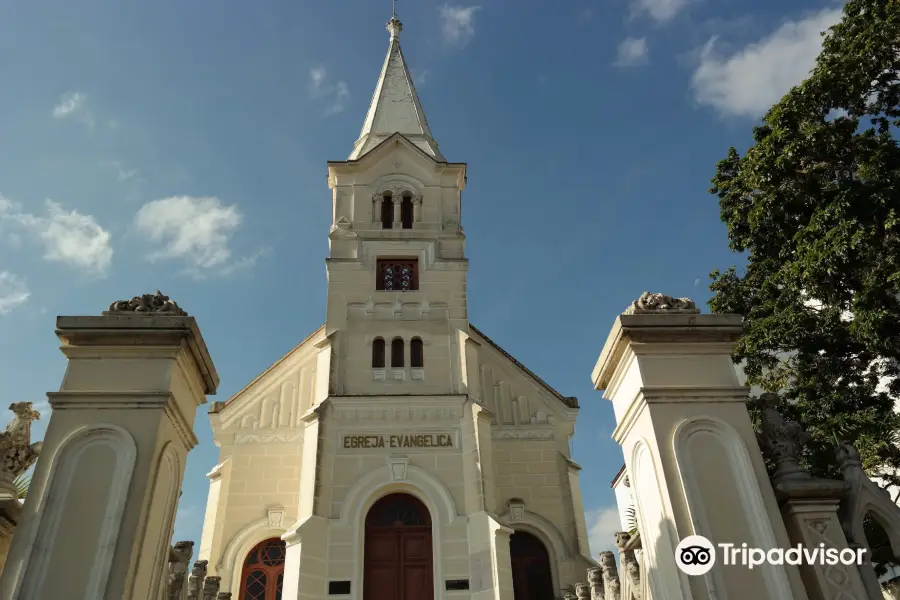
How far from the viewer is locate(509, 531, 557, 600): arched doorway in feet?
60.7

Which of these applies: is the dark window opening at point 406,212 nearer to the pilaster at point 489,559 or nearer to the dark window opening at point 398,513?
the dark window opening at point 398,513

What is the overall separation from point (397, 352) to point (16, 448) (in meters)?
13.8

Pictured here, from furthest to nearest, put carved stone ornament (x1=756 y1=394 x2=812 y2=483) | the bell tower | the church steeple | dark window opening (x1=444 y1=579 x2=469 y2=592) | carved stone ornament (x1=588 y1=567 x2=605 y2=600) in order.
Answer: the church steeple < the bell tower < dark window opening (x1=444 y1=579 x2=469 y2=592) < carved stone ornament (x1=588 y1=567 x2=605 y2=600) < carved stone ornament (x1=756 y1=394 x2=812 y2=483)

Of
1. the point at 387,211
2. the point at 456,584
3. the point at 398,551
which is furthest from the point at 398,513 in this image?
the point at 387,211

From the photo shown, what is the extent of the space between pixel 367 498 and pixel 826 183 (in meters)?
14.1

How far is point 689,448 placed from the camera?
6887 mm

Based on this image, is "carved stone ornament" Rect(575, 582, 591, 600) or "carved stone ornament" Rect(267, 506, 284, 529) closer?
"carved stone ornament" Rect(575, 582, 591, 600)

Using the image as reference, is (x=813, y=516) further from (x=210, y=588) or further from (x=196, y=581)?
(x=210, y=588)

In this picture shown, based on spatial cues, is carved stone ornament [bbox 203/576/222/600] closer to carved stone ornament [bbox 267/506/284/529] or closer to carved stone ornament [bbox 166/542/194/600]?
carved stone ornament [bbox 166/542/194/600]

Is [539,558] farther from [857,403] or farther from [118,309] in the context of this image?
[118,309]

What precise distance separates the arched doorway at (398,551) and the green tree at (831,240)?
9407 mm

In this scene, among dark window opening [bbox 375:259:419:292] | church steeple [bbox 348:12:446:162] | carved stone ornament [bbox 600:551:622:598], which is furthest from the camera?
church steeple [bbox 348:12:446:162]

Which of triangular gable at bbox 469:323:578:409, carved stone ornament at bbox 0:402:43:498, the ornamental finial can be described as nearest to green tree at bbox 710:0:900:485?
triangular gable at bbox 469:323:578:409

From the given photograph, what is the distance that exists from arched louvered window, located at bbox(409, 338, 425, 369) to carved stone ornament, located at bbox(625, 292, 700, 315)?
12678mm
